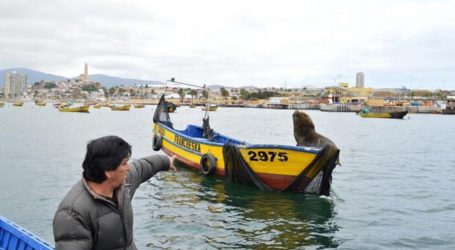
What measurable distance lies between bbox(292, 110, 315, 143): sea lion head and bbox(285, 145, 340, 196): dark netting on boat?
3.65 feet

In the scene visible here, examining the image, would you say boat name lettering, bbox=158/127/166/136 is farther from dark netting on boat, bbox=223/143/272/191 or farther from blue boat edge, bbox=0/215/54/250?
blue boat edge, bbox=0/215/54/250

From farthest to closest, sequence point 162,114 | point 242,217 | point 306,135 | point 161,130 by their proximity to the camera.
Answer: point 162,114 < point 161,130 < point 306,135 < point 242,217

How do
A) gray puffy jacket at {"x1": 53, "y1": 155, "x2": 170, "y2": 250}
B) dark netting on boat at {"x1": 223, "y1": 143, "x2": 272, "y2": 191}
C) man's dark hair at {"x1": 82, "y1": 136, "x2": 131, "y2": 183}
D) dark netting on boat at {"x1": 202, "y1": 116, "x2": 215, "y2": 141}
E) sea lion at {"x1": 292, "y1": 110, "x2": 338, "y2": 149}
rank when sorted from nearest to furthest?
gray puffy jacket at {"x1": 53, "y1": 155, "x2": 170, "y2": 250} → man's dark hair at {"x1": 82, "y1": 136, "x2": 131, "y2": 183} → sea lion at {"x1": 292, "y1": 110, "x2": 338, "y2": 149} → dark netting on boat at {"x1": 223, "y1": 143, "x2": 272, "y2": 191} → dark netting on boat at {"x1": 202, "y1": 116, "x2": 215, "y2": 141}

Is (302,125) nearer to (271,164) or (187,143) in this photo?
(271,164)

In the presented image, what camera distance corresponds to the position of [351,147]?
3778cm

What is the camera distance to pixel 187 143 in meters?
19.8

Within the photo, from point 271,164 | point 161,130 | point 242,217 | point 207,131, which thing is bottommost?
point 242,217

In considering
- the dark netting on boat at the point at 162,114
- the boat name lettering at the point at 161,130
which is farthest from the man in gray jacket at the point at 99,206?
the dark netting on boat at the point at 162,114

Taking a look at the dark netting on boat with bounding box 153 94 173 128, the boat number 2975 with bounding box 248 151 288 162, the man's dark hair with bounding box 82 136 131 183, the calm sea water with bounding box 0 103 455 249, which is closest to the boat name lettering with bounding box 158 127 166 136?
the dark netting on boat with bounding box 153 94 173 128

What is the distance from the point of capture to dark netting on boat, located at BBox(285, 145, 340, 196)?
44.8ft

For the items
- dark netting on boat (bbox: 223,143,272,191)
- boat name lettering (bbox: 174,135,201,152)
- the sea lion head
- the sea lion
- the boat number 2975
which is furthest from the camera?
boat name lettering (bbox: 174,135,201,152)

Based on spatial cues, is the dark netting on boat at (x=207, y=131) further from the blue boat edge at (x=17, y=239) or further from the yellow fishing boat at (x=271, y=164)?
the blue boat edge at (x=17, y=239)

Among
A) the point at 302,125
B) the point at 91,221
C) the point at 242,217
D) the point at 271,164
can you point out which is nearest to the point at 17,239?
the point at 91,221

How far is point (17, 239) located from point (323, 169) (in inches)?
387
